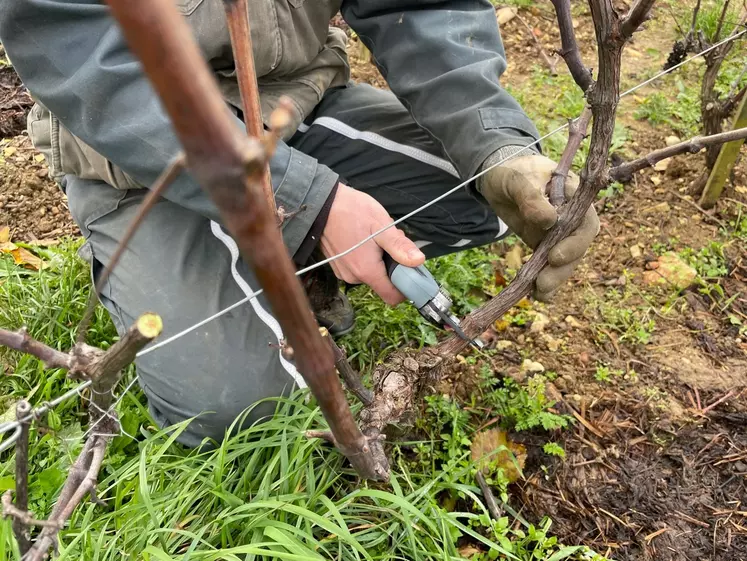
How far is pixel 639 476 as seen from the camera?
1.75 m

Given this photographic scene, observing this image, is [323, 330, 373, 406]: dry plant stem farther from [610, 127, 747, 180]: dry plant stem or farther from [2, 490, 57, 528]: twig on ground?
[610, 127, 747, 180]: dry plant stem

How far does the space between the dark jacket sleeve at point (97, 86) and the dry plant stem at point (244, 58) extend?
0.63m

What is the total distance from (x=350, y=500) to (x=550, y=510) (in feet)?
2.14

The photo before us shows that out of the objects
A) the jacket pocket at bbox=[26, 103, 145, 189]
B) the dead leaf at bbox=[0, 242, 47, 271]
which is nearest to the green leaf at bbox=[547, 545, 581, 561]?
the jacket pocket at bbox=[26, 103, 145, 189]

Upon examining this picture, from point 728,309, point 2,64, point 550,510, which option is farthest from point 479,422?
point 2,64

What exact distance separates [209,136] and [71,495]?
2.85 ft

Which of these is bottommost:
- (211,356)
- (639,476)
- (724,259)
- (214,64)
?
(639,476)

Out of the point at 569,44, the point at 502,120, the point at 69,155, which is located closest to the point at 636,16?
the point at 569,44

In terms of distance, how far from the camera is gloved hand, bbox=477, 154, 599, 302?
1506 millimetres

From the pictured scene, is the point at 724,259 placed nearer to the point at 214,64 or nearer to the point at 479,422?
the point at 479,422

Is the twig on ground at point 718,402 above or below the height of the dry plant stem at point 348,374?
below

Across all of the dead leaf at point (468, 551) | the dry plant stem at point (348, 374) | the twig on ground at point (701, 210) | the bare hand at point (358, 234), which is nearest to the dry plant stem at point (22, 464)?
the dry plant stem at point (348, 374)

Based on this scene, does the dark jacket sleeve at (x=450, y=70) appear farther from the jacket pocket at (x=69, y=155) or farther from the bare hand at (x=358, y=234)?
the jacket pocket at (x=69, y=155)

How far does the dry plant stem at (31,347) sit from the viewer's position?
0.73 metres
